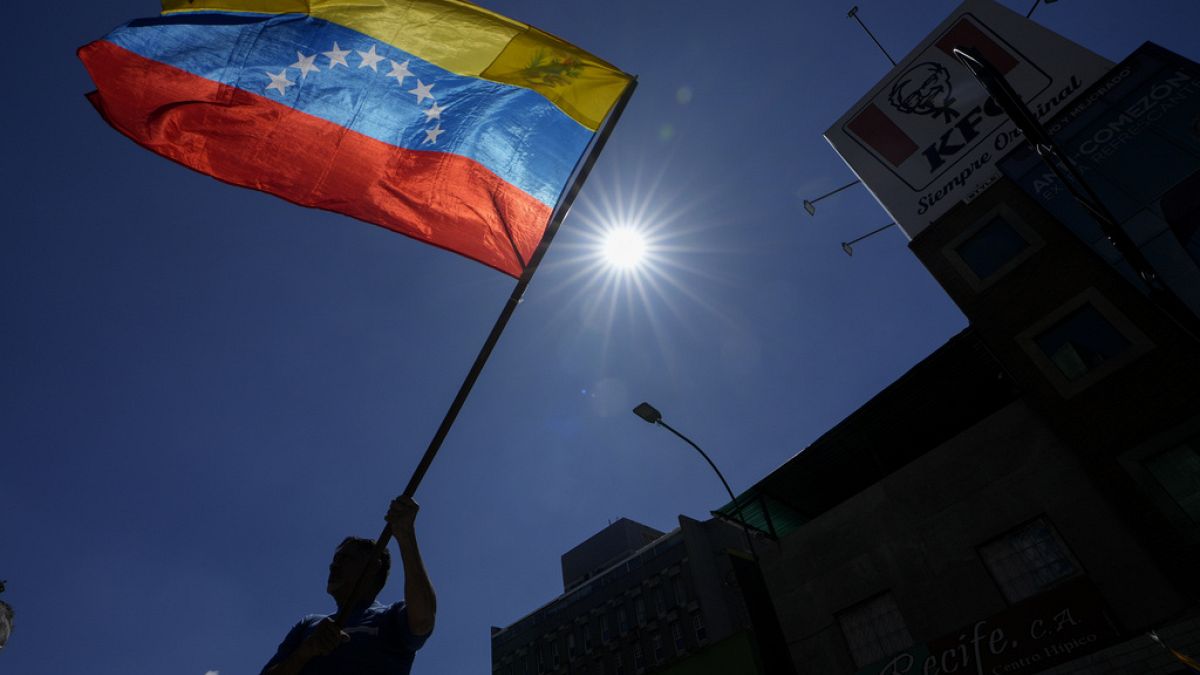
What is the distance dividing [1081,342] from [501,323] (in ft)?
53.8

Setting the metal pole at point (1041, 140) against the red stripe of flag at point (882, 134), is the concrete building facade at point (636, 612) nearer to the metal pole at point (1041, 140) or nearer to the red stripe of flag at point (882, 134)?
the red stripe of flag at point (882, 134)

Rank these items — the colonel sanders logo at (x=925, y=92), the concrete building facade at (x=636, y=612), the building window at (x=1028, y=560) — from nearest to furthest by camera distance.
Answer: the building window at (x=1028, y=560)
the colonel sanders logo at (x=925, y=92)
the concrete building facade at (x=636, y=612)

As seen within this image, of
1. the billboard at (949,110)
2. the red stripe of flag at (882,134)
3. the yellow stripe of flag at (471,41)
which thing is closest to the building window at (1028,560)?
the billboard at (949,110)

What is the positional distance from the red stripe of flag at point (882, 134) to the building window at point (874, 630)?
15.1 metres

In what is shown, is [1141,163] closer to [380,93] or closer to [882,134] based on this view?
[882,134]

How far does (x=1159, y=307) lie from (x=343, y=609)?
1769 cm

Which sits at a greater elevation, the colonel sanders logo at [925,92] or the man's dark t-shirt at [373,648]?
the colonel sanders logo at [925,92]

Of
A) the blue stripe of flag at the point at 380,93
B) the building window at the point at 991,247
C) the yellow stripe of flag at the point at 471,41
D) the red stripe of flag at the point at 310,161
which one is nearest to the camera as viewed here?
the red stripe of flag at the point at 310,161

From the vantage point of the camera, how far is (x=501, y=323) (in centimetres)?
Result: 431

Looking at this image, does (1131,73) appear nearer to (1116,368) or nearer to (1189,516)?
(1116,368)

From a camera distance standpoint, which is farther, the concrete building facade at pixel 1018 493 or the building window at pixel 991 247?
the building window at pixel 991 247

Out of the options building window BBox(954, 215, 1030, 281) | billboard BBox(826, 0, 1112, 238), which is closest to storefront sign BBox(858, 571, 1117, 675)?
building window BBox(954, 215, 1030, 281)

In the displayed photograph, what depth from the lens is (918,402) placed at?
1838cm

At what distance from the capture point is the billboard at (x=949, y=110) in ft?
63.3
